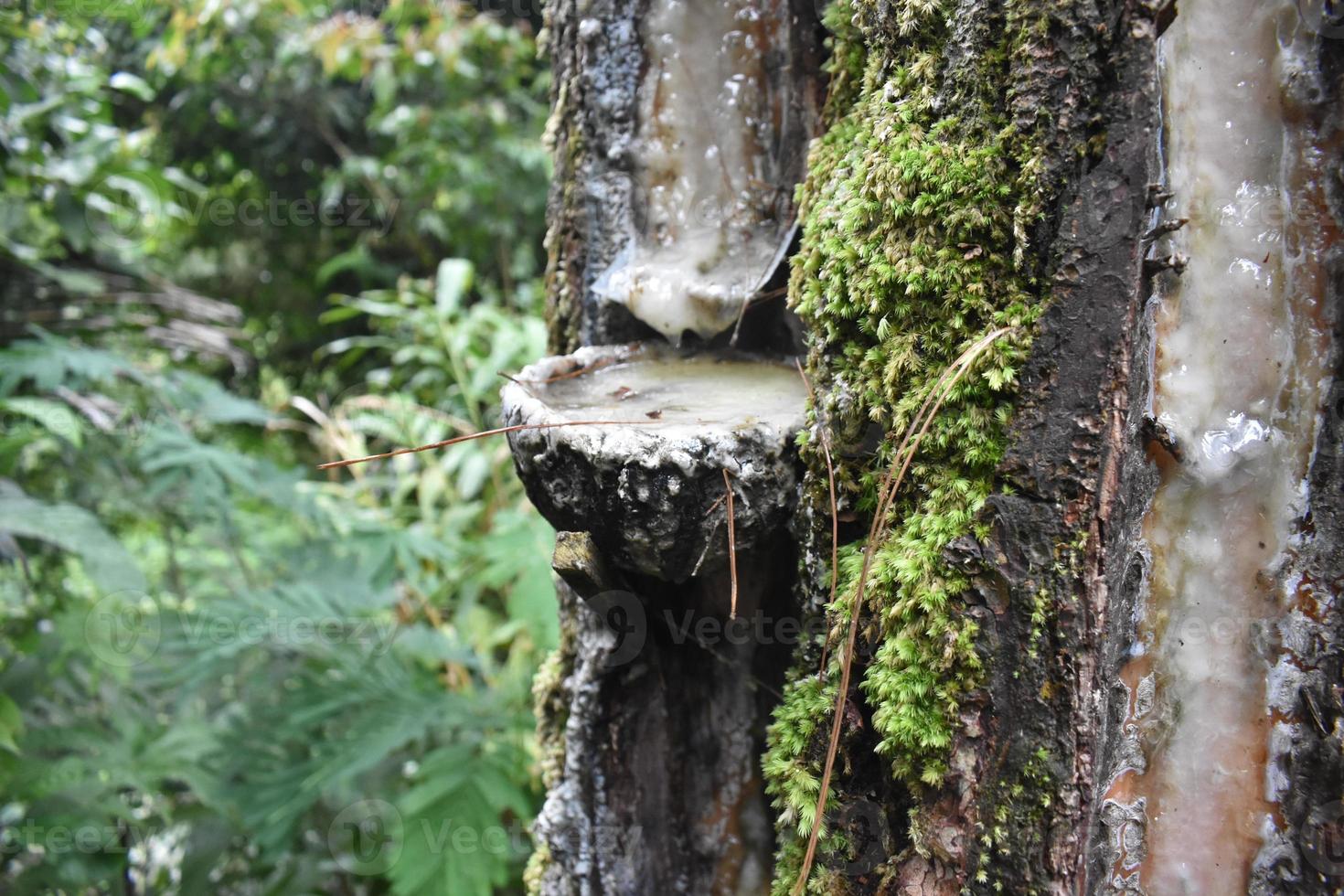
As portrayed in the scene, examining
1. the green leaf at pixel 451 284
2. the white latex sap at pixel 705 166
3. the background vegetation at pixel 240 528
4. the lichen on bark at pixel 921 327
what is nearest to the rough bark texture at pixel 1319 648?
the lichen on bark at pixel 921 327

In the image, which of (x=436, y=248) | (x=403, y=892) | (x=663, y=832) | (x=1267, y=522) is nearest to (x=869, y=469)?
(x=1267, y=522)

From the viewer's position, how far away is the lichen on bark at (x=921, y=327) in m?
0.73

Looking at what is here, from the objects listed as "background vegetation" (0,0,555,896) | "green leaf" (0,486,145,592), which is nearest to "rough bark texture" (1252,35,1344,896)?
"background vegetation" (0,0,555,896)

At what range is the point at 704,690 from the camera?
1094mm

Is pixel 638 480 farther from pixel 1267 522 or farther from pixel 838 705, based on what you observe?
pixel 1267 522

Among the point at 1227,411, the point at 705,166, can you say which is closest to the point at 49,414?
the point at 705,166

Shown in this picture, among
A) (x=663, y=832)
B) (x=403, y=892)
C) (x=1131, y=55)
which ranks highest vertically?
(x=1131, y=55)

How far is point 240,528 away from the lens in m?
2.69

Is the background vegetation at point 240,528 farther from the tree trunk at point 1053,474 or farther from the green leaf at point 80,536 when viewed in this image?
the tree trunk at point 1053,474

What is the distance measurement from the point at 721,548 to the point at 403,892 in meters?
1.15

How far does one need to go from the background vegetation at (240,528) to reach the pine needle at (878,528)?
1.05 meters

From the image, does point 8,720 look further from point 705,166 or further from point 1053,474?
point 1053,474

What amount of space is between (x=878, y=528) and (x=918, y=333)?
0.20m

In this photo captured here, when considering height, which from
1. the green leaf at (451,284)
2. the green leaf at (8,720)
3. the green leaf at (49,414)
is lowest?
the green leaf at (8,720)
